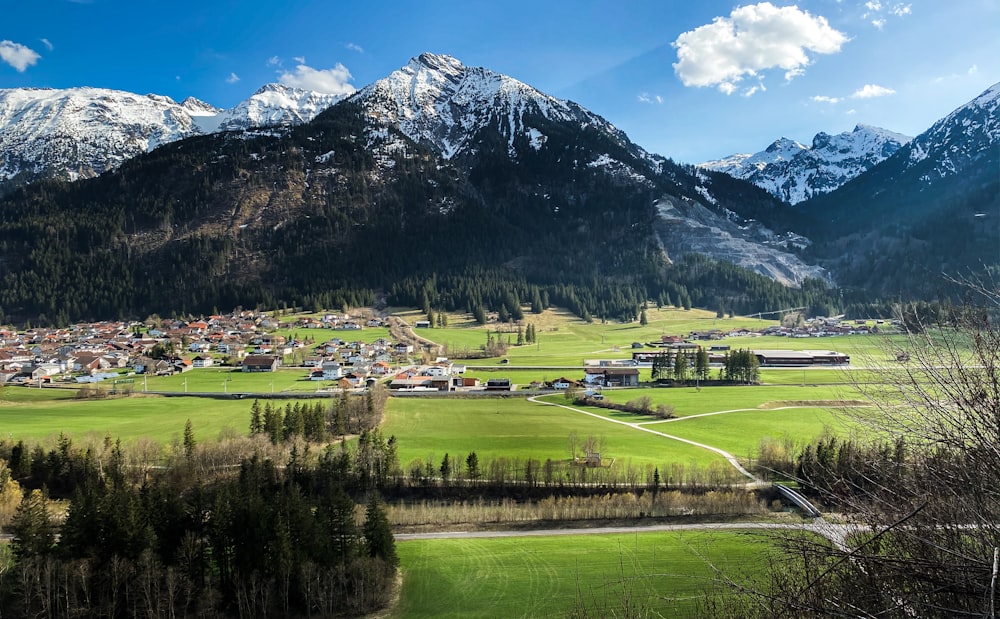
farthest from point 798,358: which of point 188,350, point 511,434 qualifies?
point 188,350

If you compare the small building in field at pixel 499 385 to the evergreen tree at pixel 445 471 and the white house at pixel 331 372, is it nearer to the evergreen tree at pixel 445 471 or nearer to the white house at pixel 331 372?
the white house at pixel 331 372

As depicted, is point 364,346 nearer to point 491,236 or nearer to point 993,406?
point 993,406

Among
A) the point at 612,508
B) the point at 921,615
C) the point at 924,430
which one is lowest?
the point at 612,508

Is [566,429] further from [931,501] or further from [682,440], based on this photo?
[931,501]

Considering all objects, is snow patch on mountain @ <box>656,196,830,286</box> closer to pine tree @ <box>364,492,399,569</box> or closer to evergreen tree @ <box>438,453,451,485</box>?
evergreen tree @ <box>438,453,451,485</box>

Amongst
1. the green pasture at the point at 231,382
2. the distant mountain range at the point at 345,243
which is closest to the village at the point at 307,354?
the green pasture at the point at 231,382

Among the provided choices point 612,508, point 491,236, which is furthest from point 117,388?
point 491,236
